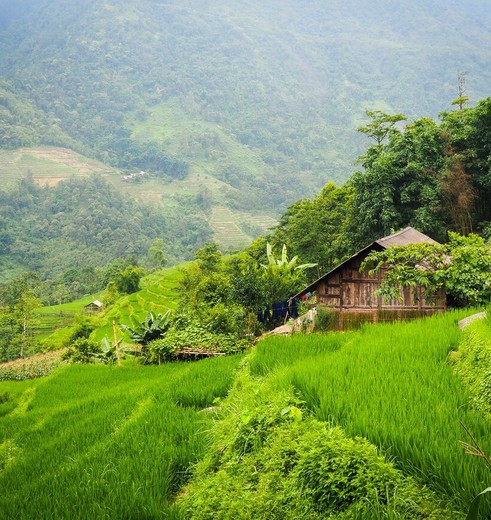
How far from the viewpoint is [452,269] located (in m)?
10.4

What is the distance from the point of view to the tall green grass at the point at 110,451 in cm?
341

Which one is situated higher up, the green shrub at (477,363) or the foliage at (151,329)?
the green shrub at (477,363)

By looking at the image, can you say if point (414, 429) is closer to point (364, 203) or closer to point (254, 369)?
point (254, 369)

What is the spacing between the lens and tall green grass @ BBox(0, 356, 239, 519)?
3406mm

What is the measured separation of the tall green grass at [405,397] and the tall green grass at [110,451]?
1.00 metres

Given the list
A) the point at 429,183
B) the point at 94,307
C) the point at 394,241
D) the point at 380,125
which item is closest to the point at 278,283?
the point at 394,241

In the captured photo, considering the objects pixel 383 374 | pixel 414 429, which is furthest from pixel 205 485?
pixel 383 374

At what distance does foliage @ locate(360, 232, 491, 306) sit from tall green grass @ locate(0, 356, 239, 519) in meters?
4.99

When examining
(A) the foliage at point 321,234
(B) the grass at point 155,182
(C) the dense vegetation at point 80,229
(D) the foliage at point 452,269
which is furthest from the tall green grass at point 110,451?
(B) the grass at point 155,182

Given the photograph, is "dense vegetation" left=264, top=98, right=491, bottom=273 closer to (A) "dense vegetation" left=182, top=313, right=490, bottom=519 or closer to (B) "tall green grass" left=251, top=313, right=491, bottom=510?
(B) "tall green grass" left=251, top=313, right=491, bottom=510

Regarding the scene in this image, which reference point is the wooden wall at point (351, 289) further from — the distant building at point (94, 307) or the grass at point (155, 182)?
the grass at point (155, 182)

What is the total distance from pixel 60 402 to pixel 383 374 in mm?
6249

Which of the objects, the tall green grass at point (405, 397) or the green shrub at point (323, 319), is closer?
the tall green grass at point (405, 397)

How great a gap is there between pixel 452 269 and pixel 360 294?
672 cm
